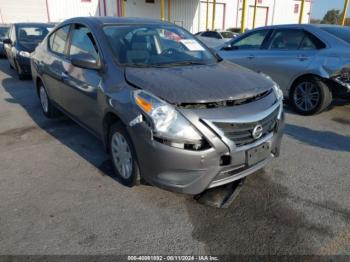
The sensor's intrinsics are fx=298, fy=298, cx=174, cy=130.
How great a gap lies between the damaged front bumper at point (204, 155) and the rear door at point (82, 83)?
0.93 m

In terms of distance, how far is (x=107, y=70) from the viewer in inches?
116

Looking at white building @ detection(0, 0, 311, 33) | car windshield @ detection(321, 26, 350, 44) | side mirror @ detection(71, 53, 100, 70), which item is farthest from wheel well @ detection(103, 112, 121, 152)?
white building @ detection(0, 0, 311, 33)

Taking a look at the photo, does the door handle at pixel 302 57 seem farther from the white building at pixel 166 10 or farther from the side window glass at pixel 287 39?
the white building at pixel 166 10

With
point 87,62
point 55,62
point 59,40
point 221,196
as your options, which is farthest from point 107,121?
point 59,40

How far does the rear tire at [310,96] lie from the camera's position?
16.1 feet

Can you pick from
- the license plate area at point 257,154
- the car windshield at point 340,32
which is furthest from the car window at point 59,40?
the car windshield at point 340,32

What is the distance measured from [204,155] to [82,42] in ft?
7.27

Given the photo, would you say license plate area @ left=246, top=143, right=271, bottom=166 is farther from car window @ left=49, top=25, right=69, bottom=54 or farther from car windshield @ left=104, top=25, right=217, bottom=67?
car window @ left=49, top=25, right=69, bottom=54

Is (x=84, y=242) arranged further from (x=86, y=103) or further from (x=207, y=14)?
(x=207, y=14)

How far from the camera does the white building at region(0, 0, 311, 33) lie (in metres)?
23.3

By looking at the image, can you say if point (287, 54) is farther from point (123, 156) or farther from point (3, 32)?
point (3, 32)

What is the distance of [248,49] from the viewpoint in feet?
19.9

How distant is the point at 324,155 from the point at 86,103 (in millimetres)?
Result: 2942

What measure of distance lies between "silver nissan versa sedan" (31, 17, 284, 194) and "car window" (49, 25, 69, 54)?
34cm
